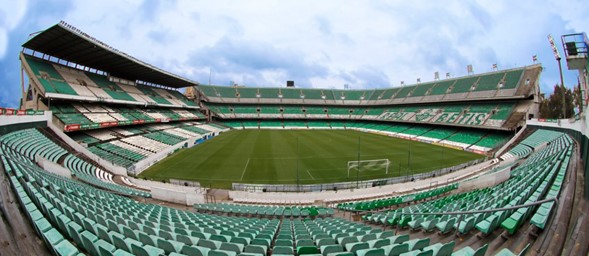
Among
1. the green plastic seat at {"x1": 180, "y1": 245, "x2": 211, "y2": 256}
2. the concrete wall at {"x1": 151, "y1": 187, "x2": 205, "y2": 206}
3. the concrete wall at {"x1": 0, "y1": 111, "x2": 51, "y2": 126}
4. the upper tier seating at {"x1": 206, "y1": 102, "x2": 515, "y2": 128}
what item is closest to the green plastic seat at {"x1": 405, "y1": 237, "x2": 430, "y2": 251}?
the green plastic seat at {"x1": 180, "y1": 245, "x2": 211, "y2": 256}

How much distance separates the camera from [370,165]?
25.9 metres

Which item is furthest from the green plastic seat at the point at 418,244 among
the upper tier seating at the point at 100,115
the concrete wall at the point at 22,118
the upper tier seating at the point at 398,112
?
the upper tier seating at the point at 398,112

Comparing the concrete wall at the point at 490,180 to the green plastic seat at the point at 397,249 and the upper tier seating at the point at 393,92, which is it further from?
the upper tier seating at the point at 393,92

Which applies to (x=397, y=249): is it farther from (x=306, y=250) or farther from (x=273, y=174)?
(x=273, y=174)

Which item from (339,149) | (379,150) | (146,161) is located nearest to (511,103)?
(379,150)

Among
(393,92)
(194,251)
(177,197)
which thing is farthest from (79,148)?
(393,92)

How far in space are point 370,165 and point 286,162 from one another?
8.97 meters

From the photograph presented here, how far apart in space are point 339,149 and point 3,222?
3215cm

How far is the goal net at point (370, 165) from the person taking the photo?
2435 centimetres

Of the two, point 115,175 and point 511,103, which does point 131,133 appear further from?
point 511,103

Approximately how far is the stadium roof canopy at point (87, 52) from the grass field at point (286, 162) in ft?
49.5

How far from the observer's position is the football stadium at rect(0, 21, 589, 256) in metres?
4.87

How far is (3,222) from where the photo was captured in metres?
4.77

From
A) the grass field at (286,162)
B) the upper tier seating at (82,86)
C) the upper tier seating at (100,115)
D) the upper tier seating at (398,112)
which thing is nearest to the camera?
the grass field at (286,162)
